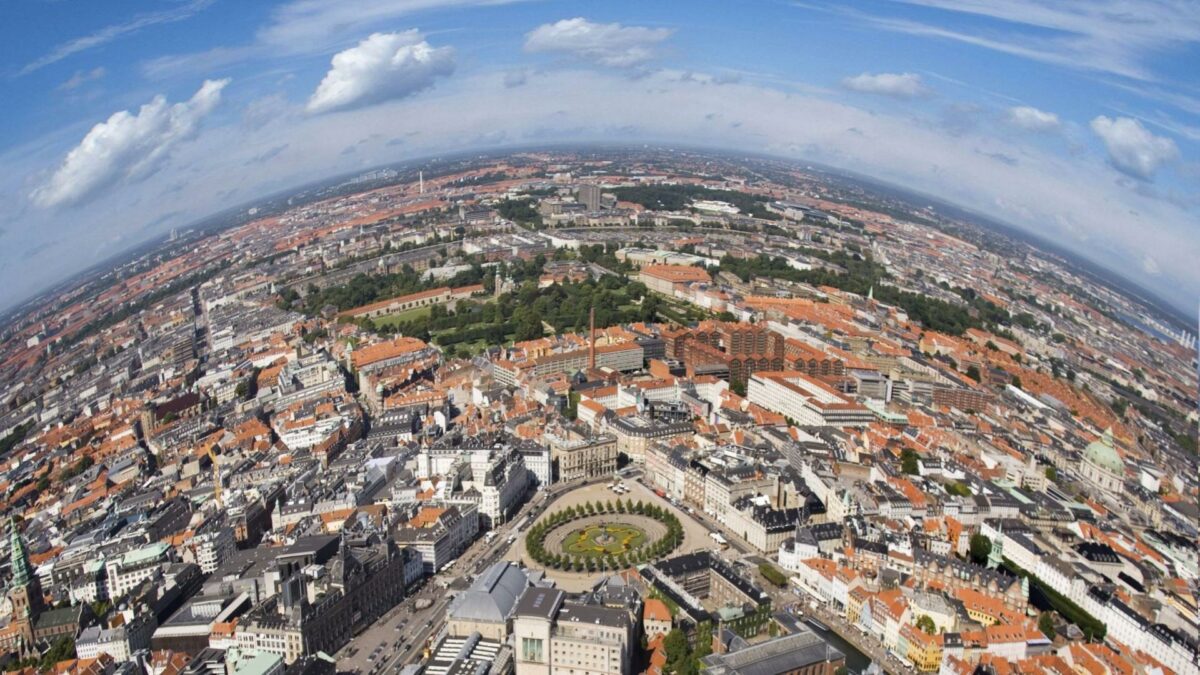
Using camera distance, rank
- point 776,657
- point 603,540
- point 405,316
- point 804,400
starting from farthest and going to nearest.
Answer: point 405,316 < point 804,400 < point 603,540 < point 776,657

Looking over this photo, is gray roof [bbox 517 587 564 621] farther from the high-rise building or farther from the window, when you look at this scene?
the high-rise building

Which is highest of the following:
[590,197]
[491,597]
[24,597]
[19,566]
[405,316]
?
[590,197]

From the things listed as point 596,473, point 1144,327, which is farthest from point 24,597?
point 1144,327

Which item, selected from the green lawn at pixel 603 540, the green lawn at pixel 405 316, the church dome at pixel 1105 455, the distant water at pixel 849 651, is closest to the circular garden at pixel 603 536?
the green lawn at pixel 603 540

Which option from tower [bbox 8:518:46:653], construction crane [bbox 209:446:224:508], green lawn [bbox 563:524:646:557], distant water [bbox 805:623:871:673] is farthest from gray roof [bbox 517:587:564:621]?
construction crane [bbox 209:446:224:508]

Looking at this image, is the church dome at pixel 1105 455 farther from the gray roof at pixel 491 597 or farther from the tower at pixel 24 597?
the tower at pixel 24 597

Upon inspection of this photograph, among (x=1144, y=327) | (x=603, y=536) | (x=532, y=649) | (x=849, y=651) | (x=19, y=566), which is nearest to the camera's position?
(x=532, y=649)

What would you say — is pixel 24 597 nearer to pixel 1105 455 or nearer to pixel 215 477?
pixel 215 477
